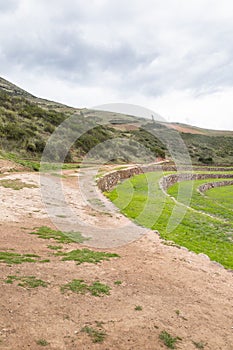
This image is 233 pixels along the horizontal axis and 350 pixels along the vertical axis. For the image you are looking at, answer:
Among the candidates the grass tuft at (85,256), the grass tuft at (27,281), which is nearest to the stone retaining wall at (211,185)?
the grass tuft at (85,256)

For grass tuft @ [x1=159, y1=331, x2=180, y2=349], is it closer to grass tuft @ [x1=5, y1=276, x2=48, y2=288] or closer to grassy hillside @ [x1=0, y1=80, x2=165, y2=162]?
grass tuft @ [x1=5, y1=276, x2=48, y2=288]

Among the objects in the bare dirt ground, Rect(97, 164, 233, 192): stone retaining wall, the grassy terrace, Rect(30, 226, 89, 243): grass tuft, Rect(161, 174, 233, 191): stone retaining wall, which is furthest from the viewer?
Rect(161, 174, 233, 191): stone retaining wall

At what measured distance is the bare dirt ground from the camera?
17.5ft

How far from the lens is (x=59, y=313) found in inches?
233

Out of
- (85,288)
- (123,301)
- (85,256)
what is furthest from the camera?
(85,256)

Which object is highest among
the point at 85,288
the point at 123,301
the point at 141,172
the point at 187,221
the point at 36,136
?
the point at 36,136

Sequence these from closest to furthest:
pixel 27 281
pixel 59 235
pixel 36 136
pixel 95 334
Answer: pixel 95 334 < pixel 27 281 < pixel 59 235 < pixel 36 136

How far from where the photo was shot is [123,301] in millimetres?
6895

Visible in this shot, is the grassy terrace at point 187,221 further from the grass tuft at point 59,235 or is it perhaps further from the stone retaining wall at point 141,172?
the grass tuft at point 59,235

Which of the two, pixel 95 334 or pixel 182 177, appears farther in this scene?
pixel 182 177

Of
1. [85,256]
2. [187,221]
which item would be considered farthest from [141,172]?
[85,256]

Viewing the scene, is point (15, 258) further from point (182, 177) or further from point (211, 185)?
point (182, 177)

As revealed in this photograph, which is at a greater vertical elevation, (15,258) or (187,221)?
(15,258)

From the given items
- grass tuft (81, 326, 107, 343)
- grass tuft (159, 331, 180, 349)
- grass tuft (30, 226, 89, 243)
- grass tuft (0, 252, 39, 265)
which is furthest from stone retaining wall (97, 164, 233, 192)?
grass tuft (81, 326, 107, 343)
